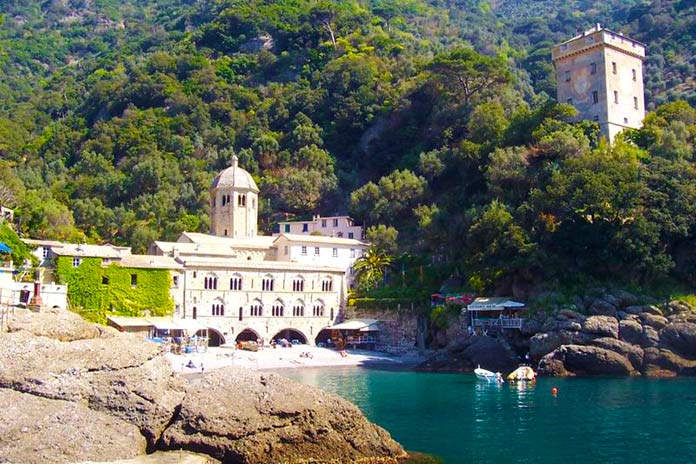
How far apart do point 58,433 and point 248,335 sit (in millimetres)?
46174

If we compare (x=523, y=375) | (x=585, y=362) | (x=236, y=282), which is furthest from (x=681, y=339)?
(x=236, y=282)

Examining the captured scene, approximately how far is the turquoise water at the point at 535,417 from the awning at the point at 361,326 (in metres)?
15.4

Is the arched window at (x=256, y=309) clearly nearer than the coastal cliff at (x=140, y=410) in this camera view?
No

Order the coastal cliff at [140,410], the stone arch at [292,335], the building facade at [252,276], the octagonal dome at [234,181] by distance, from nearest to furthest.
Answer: the coastal cliff at [140,410] < the building facade at [252,276] < the stone arch at [292,335] < the octagonal dome at [234,181]

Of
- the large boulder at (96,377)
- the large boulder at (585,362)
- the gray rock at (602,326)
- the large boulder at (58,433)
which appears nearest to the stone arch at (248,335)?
the large boulder at (585,362)

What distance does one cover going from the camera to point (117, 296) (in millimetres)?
56188

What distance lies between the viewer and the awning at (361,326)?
62.7m

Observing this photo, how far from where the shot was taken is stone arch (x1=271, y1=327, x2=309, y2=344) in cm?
6462

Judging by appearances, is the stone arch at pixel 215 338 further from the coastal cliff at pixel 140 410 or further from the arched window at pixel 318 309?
the coastal cliff at pixel 140 410

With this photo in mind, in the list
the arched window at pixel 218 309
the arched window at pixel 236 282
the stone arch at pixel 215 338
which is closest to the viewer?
the arched window at pixel 218 309

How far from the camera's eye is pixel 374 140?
8756 cm

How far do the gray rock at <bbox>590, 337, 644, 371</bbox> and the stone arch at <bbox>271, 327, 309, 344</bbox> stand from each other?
82.0ft

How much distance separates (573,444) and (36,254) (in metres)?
40.3

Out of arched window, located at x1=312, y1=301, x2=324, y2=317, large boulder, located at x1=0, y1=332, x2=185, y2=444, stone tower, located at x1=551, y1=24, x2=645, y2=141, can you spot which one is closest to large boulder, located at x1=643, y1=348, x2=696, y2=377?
stone tower, located at x1=551, y1=24, x2=645, y2=141
